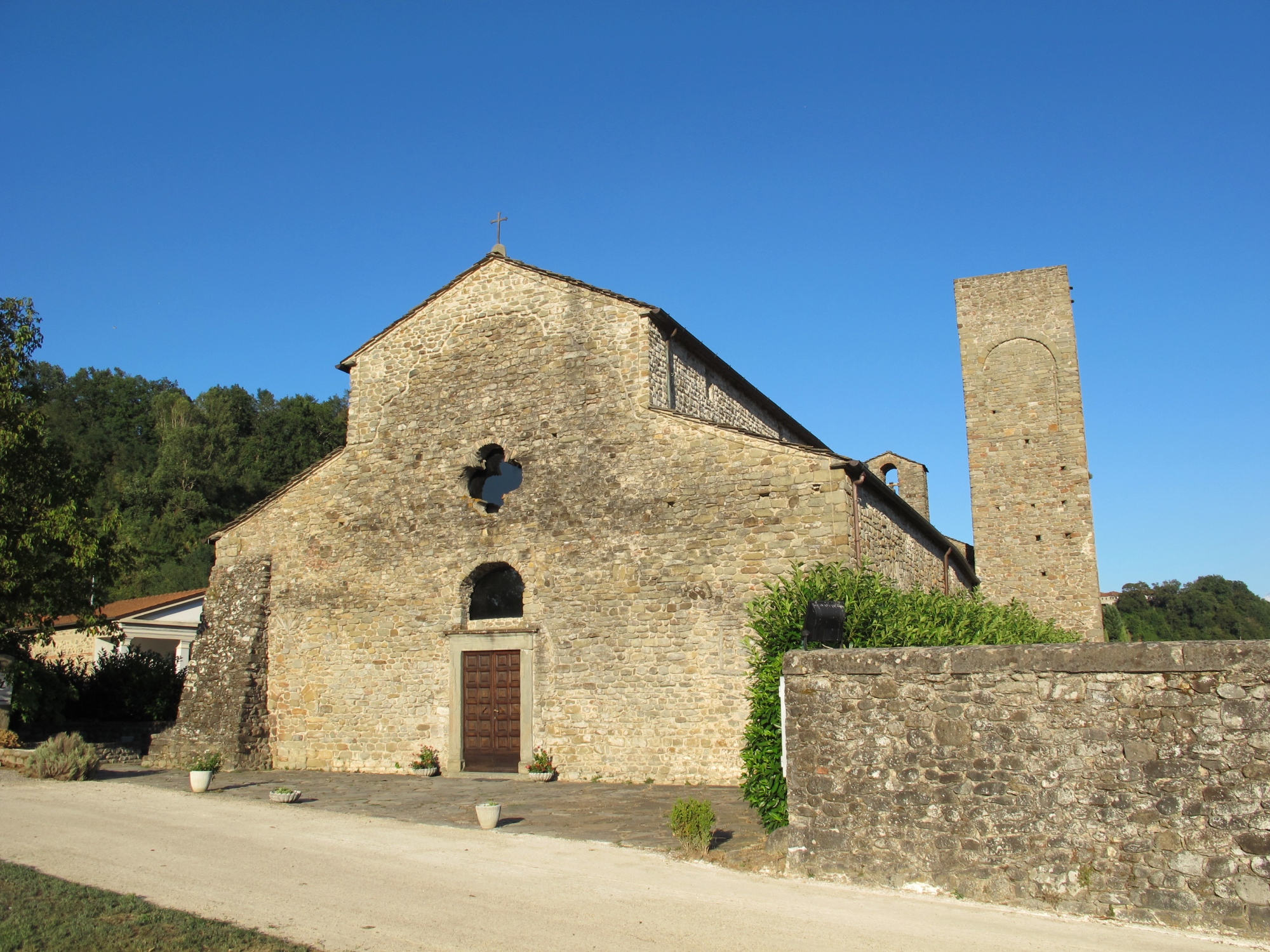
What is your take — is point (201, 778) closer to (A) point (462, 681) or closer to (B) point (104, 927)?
(A) point (462, 681)

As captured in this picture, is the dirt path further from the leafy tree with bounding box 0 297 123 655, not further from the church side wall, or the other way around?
the church side wall

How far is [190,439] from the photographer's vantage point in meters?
51.0

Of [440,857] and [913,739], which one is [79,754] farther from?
[913,739]

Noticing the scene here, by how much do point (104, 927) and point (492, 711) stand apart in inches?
367

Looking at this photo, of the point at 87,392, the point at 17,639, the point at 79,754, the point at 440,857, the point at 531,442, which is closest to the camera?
the point at 440,857

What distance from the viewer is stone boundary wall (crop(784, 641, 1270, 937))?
241 inches

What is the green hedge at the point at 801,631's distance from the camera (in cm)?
851

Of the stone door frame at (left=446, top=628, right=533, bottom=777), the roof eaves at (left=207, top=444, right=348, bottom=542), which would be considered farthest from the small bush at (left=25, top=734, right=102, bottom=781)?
the stone door frame at (left=446, top=628, right=533, bottom=777)

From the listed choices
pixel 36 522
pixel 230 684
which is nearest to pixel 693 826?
pixel 230 684

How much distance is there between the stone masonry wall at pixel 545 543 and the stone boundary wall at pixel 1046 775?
5.15 meters

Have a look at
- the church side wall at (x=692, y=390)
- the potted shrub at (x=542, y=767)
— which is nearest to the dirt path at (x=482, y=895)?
the potted shrub at (x=542, y=767)

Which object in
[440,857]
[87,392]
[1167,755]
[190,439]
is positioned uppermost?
[87,392]

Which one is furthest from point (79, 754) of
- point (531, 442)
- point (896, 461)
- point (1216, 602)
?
point (1216, 602)

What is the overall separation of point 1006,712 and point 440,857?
532cm
